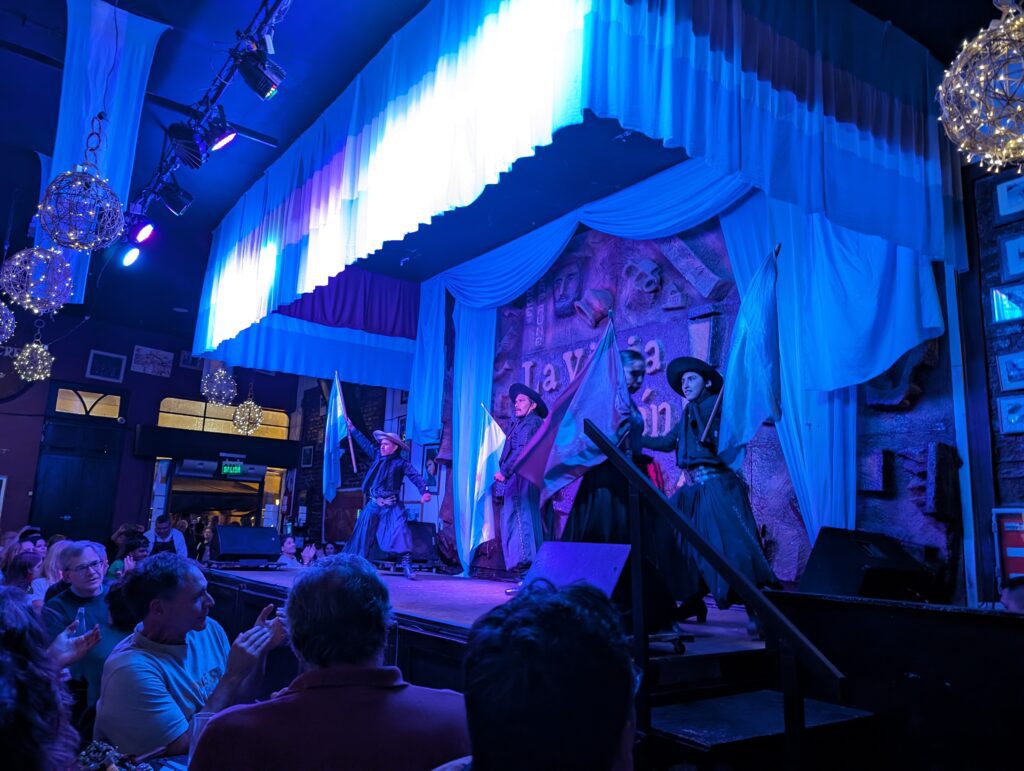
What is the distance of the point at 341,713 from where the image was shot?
148 cm

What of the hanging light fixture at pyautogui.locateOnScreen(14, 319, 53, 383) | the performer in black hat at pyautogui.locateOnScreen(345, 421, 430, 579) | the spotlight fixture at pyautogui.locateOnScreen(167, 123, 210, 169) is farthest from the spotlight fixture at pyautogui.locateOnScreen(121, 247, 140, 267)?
the performer in black hat at pyautogui.locateOnScreen(345, 421, 430, 579)

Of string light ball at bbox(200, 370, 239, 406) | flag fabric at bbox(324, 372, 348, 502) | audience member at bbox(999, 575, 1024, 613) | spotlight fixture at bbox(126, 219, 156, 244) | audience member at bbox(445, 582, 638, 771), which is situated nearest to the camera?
audience member at bbox(445, 582, 638, 771)

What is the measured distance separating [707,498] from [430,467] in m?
6.65

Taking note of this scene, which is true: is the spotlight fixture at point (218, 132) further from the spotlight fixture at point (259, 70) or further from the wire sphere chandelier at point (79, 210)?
the wire sphere chandelier at point (79, 210)

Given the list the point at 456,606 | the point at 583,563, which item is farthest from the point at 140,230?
the point at 583,563

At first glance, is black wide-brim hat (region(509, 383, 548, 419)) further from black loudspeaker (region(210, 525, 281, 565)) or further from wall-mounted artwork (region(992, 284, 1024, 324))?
black loudspeaker (region(210, 525, 281, 565))

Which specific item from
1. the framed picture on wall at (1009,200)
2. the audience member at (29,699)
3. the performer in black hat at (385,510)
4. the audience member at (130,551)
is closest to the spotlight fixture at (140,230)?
the performer in black hat at (385,510)

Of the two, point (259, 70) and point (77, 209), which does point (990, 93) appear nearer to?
point (259, 70)

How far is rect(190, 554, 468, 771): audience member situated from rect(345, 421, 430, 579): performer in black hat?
6.02 metres

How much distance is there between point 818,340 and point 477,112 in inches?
118

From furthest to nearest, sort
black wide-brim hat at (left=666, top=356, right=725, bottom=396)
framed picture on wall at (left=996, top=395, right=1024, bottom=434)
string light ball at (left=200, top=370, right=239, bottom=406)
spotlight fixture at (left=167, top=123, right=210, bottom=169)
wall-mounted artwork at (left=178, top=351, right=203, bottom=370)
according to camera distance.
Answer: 1. wall-mounted artwork at (left=178, top=351, right=203, bottom=370)
2. string light ball at (left=200, top=370, right=239, bottom=406)
3. spotlight fixture at (left=167, top=123, right=210, bottom=169)
4. black wide-brim hat at (left=666, top=356, right=725, bottom=396)
5. framed picture on wall at (left=996, top=395, right=1024, bottom=434)

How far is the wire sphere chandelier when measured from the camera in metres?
4.55

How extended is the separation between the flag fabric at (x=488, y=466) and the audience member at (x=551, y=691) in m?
6.35

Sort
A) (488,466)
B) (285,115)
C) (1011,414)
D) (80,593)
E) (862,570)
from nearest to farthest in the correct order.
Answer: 1. (80,593)
2. (862,570)
3. (1011,414)
4. (285,115)
5. (488,466)
